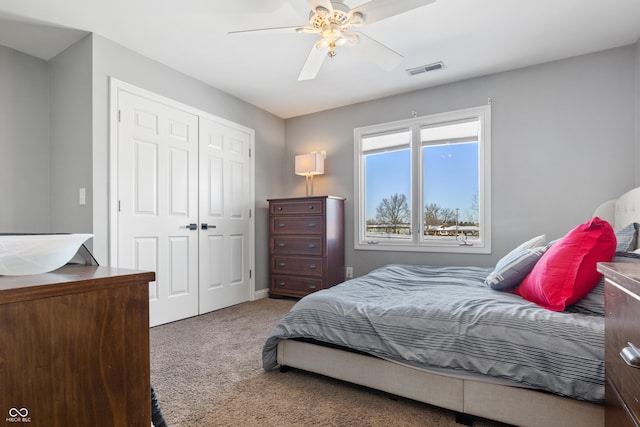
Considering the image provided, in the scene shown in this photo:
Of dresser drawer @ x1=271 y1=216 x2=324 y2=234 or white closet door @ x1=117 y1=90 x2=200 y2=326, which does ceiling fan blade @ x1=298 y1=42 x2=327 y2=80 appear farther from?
→ dresser drawer @ x1=271 y1=216 x2=324 y2=234

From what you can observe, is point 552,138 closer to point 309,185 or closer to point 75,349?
point 309,185

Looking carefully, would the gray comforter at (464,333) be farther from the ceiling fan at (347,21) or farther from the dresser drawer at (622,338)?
the ceiling fan at (347,21)

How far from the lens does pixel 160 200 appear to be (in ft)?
10.2

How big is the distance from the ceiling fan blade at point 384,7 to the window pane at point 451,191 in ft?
6.55

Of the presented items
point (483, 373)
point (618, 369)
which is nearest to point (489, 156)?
point (483, 373)

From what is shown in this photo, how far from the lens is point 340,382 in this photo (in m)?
1.95

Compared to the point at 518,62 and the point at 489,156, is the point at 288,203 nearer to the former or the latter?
the point at 489,156

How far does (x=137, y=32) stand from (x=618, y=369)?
3.37 meters

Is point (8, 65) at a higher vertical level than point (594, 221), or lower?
higher

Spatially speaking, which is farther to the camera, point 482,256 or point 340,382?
point 482,256

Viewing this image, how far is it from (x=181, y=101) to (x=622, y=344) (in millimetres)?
3587

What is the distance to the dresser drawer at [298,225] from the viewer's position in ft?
12.5

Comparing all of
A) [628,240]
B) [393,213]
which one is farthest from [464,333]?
[393,213]

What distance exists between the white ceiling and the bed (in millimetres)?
1694
